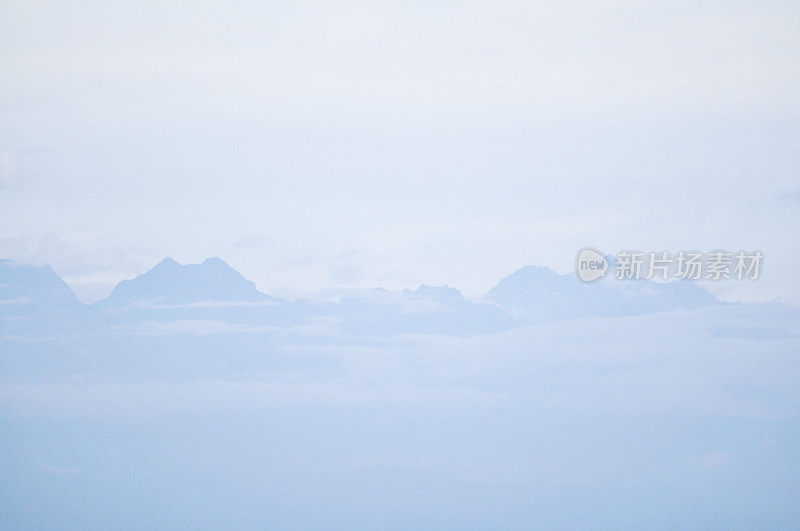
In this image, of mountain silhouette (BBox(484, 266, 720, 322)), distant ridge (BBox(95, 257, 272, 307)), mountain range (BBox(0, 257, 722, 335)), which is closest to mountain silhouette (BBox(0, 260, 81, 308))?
mountain range (BBox(0, 257, 722, 335))

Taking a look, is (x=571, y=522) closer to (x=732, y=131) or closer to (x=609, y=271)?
(x=609, y=271)

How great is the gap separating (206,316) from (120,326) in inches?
18.3

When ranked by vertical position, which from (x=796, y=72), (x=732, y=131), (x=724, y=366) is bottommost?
(x=724, y=366)

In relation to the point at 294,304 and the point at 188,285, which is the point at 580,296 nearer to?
the point at 294,304

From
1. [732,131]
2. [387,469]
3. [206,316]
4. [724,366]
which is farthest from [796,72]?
[206,316]

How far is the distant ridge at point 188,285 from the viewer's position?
14.7ft

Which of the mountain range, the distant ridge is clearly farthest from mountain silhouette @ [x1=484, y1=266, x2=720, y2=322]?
the distant ridge

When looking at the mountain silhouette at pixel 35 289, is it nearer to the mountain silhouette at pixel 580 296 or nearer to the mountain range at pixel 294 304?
the mountain range at pixel 294 304

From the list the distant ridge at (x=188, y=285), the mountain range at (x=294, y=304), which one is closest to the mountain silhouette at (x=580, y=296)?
the mountain range at (x=294, y=304)

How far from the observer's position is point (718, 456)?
4484 millimetres

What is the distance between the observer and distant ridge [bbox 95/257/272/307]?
14.7 ft

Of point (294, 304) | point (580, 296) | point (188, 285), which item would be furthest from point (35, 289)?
point (580, 296)

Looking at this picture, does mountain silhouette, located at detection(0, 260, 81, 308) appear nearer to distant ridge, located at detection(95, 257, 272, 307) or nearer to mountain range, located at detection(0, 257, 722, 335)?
mountain range, located at detection(0, 257, 722, 335)

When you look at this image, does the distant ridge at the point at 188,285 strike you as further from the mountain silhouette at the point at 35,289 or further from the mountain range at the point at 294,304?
the mountain silhouette at the point at 35,289
